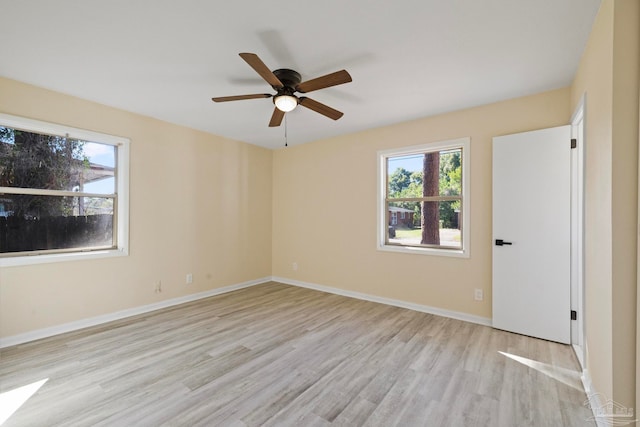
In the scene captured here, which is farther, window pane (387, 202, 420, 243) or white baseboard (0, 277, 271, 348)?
window pane (387, 202, 420, 243)

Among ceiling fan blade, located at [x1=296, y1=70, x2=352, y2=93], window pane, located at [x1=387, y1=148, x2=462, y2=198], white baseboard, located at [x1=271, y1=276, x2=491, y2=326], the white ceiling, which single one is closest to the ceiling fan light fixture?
ceiling fan blade, located at [x1=296, y1=70, x2=352, y2=93]

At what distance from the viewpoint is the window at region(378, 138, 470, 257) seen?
11.5ft

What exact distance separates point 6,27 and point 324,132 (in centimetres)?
333

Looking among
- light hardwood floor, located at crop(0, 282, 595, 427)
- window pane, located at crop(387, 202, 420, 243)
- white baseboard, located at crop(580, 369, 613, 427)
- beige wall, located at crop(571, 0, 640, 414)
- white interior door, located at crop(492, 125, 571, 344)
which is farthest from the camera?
window pane, located at crop(387, 202, 420, 243)

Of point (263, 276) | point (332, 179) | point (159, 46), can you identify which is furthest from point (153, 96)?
point (263, 276)

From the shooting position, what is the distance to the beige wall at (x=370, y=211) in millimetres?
3232

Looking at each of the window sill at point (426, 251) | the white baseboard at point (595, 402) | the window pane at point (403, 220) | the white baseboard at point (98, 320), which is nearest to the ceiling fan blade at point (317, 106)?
the window pane at point (403, 220)

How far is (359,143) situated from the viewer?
4336 millimetres

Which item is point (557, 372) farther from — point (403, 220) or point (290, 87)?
point (290, 87)

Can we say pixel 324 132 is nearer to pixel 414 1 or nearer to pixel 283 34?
pixel 283 34

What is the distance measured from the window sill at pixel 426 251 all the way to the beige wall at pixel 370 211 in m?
0.07

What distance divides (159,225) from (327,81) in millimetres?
3082

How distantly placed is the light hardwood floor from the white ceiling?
261cm

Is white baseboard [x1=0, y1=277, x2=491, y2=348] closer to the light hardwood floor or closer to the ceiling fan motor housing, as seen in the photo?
the light hardwood floor
